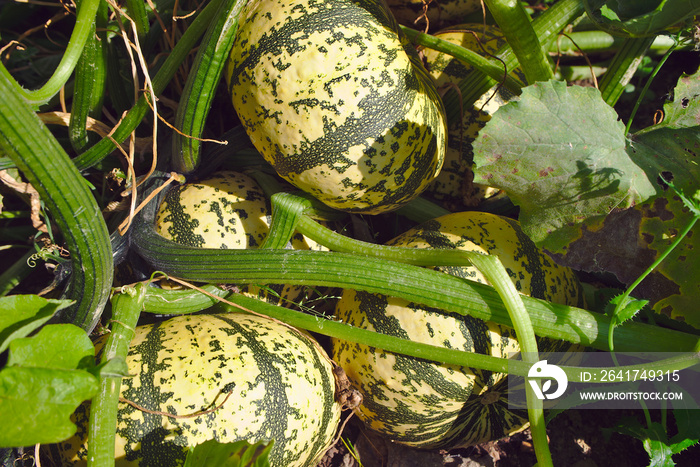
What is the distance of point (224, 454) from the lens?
1.14 meters

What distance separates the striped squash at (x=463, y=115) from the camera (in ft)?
6.01

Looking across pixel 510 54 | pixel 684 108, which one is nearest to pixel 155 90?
pixel 510 54

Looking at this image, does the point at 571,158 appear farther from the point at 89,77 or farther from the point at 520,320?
the point at 89,77

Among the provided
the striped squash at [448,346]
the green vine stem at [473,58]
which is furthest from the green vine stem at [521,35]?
the striped squash at [448,346]

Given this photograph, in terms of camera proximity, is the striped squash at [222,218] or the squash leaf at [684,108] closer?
the squash leaf at [684,108]

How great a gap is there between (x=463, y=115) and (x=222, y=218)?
93cm

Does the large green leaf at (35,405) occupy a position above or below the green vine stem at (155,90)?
below

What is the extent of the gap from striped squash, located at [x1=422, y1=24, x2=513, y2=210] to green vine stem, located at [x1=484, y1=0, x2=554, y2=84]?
269 millimetres

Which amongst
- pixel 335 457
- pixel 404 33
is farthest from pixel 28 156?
pixel 335 457

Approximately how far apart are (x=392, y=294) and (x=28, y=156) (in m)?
0.93

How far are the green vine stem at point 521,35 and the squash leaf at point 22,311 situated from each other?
1269 millimetres

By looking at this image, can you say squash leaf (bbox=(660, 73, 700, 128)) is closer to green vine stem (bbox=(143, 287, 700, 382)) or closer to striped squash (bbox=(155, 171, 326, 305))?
green vine stem (bbox=(143, 287, 700, 382))

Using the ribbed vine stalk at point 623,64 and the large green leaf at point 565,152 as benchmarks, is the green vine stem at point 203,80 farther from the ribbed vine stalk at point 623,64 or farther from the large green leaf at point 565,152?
the ribbed vine stalk at point 623,64

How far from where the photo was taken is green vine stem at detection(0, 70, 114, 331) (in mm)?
1029
